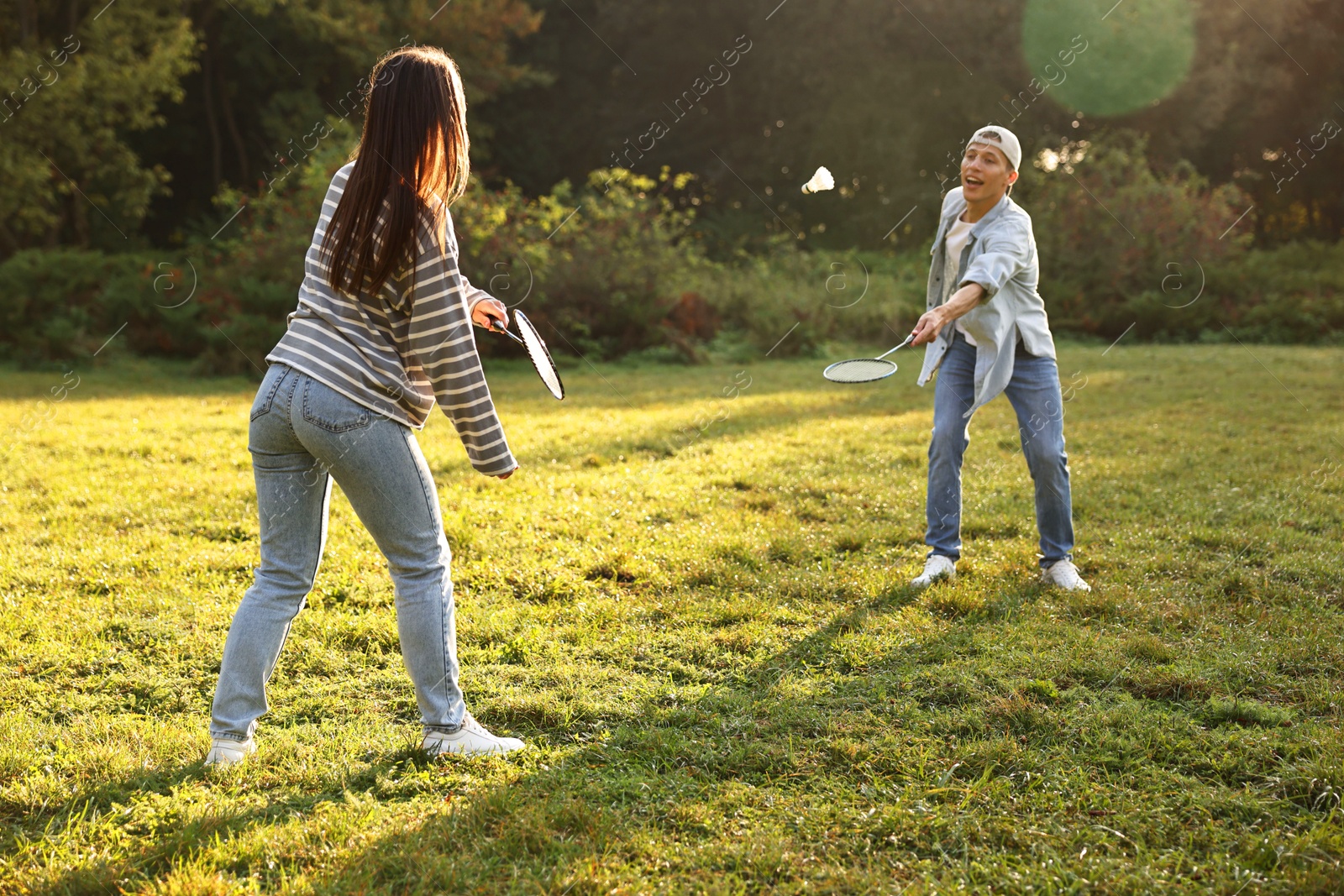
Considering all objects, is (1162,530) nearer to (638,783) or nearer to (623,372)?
(638,783)

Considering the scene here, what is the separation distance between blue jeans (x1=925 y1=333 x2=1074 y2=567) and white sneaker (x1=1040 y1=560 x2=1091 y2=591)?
0.16 ft

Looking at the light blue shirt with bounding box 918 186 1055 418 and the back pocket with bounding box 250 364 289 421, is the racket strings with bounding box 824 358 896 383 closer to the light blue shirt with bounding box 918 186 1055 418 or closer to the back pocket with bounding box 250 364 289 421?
the light blue shirt with bounding box 918 186 1055 418

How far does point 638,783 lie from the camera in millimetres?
3209

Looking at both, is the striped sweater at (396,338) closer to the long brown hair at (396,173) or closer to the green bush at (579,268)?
the long brown hair at (396,173)

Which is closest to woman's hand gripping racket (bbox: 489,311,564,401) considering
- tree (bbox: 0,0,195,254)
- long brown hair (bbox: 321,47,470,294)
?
long brown hair (bbox: 321,47,470,294)

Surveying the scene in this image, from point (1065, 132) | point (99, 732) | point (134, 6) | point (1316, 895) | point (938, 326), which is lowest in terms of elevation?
point (1316, 895)

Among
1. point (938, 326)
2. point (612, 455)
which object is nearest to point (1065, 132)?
point (612, 455)

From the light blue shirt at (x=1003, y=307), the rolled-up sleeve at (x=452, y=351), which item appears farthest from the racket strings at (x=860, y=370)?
the rolled-up sleeve at (x=452, y=351)

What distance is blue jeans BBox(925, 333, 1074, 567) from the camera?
514cm

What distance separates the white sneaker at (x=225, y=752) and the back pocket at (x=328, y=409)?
1.08 meters

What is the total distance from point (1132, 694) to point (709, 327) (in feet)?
41.5

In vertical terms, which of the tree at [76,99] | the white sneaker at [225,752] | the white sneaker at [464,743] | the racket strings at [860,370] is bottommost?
the white sneaker at [464,743]

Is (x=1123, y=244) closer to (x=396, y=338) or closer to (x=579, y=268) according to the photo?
(x=579, y=268)

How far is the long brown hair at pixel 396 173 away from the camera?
116 inches
